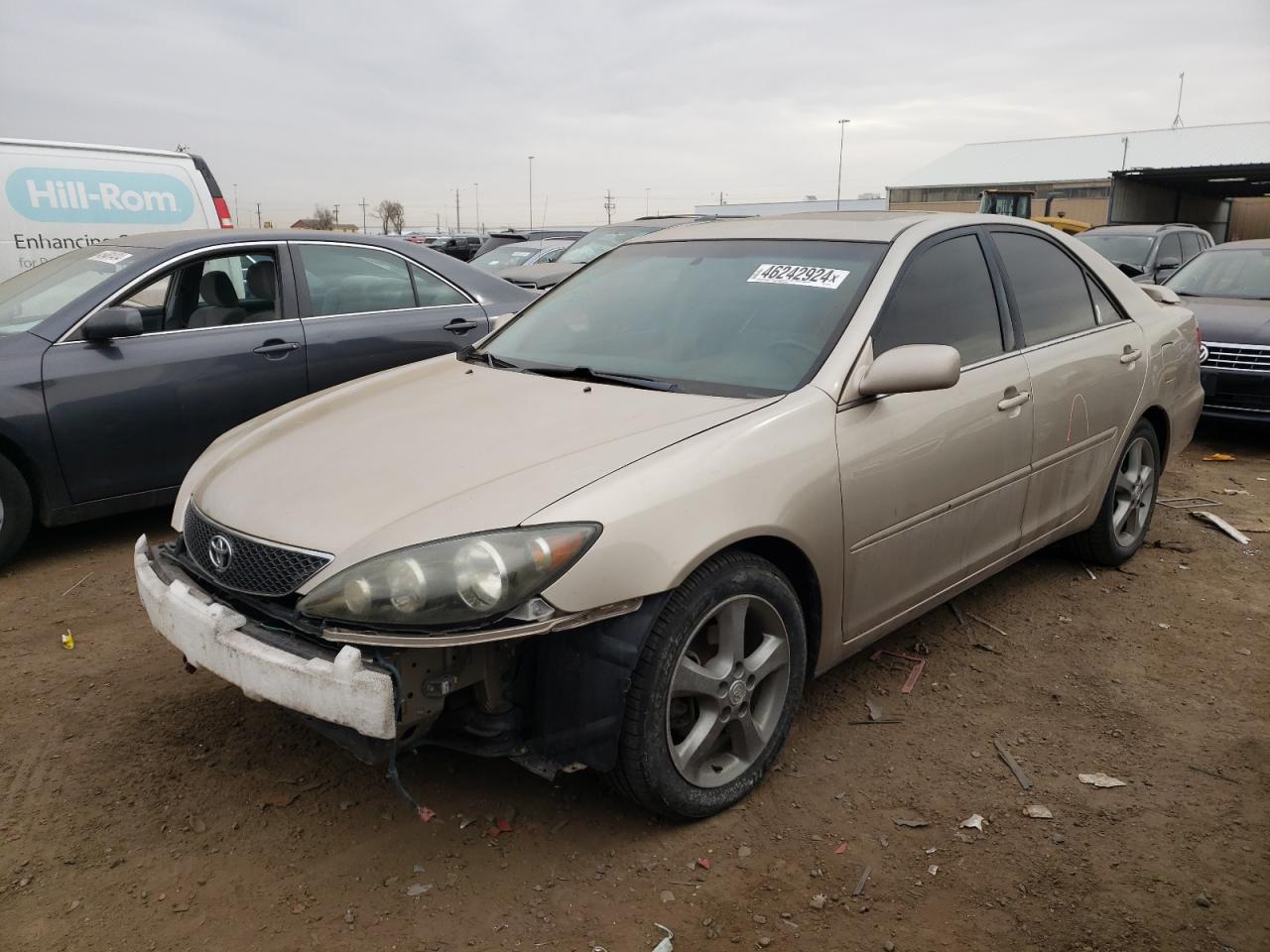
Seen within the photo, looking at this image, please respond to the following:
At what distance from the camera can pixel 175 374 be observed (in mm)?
4746

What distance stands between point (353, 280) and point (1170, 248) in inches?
434

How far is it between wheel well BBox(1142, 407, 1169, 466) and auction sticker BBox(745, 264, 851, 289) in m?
2.08

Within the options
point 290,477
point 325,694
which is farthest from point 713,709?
point 290,477

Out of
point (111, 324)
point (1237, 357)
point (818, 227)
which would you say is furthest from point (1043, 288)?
point (1237, 357)

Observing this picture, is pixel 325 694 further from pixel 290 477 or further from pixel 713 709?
pixel 713 709

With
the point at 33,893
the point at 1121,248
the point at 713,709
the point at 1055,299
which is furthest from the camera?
the point at 1121,248

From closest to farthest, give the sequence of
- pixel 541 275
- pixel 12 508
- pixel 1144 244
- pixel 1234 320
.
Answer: pixel 12 508
pixel 1234 320
pixel 541 275
pixel 1144 244

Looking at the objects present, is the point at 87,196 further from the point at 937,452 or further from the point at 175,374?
the point at 937,452

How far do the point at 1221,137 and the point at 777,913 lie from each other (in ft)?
191

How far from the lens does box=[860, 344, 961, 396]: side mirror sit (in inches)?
110

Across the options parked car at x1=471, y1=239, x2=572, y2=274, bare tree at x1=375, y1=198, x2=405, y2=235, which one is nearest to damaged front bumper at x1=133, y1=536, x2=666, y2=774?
parked car at x1=471, y1=239, x2=572, y2=274

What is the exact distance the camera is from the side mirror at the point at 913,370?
9.13 feet

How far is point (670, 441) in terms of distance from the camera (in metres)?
2.54

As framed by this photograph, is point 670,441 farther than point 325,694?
Yes
